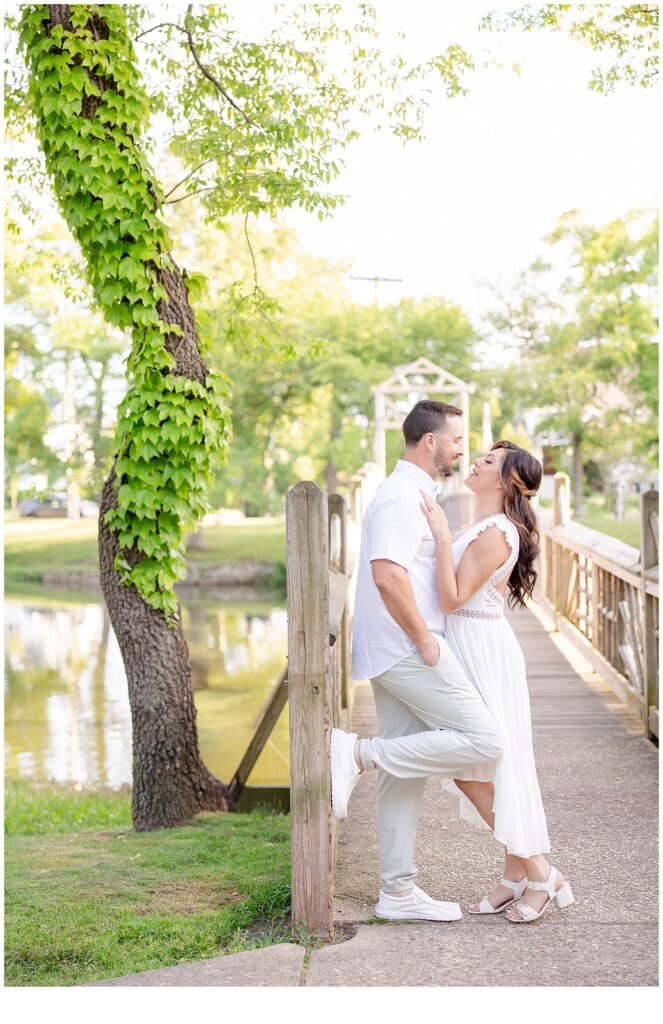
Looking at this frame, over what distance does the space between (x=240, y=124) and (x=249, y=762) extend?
418 cm

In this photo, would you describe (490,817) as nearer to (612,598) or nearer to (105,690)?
(612,598)

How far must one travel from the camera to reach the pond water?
35.8 feet

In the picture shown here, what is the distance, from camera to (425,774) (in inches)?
143

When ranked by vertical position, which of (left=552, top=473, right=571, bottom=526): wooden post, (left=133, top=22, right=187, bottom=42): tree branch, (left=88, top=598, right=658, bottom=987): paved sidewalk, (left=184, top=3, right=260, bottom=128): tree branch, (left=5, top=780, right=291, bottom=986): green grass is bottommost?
(left=5, top=780, right=291, bottom=986): green grass

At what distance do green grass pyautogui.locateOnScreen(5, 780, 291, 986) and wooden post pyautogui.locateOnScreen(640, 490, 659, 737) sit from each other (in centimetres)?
225

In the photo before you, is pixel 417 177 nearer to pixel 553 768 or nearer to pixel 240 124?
pixel 240 124

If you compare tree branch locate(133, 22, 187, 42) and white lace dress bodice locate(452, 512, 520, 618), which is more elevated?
tree branch locate(133, 22, 187, 42)

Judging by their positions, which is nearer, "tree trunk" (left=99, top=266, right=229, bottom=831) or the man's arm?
the man's arm

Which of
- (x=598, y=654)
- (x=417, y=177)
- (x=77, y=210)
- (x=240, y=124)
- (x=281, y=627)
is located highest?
(x=417, y=177)

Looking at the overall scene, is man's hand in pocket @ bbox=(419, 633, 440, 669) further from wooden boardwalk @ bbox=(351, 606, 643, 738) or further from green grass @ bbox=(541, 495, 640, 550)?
green grass @ bbox=(541, 495, 640, 550)

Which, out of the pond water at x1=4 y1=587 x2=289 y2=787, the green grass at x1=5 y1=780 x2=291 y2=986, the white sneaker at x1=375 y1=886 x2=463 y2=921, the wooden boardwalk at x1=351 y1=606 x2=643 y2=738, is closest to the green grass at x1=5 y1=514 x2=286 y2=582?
the pond water at x1=4 y1=587 x2=289 y2=787

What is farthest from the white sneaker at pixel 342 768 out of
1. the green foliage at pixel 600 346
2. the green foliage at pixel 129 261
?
the green foliage at pixel 600 346

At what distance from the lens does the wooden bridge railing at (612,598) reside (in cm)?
630

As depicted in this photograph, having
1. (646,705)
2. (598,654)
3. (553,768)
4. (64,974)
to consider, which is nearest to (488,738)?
(64,974)
